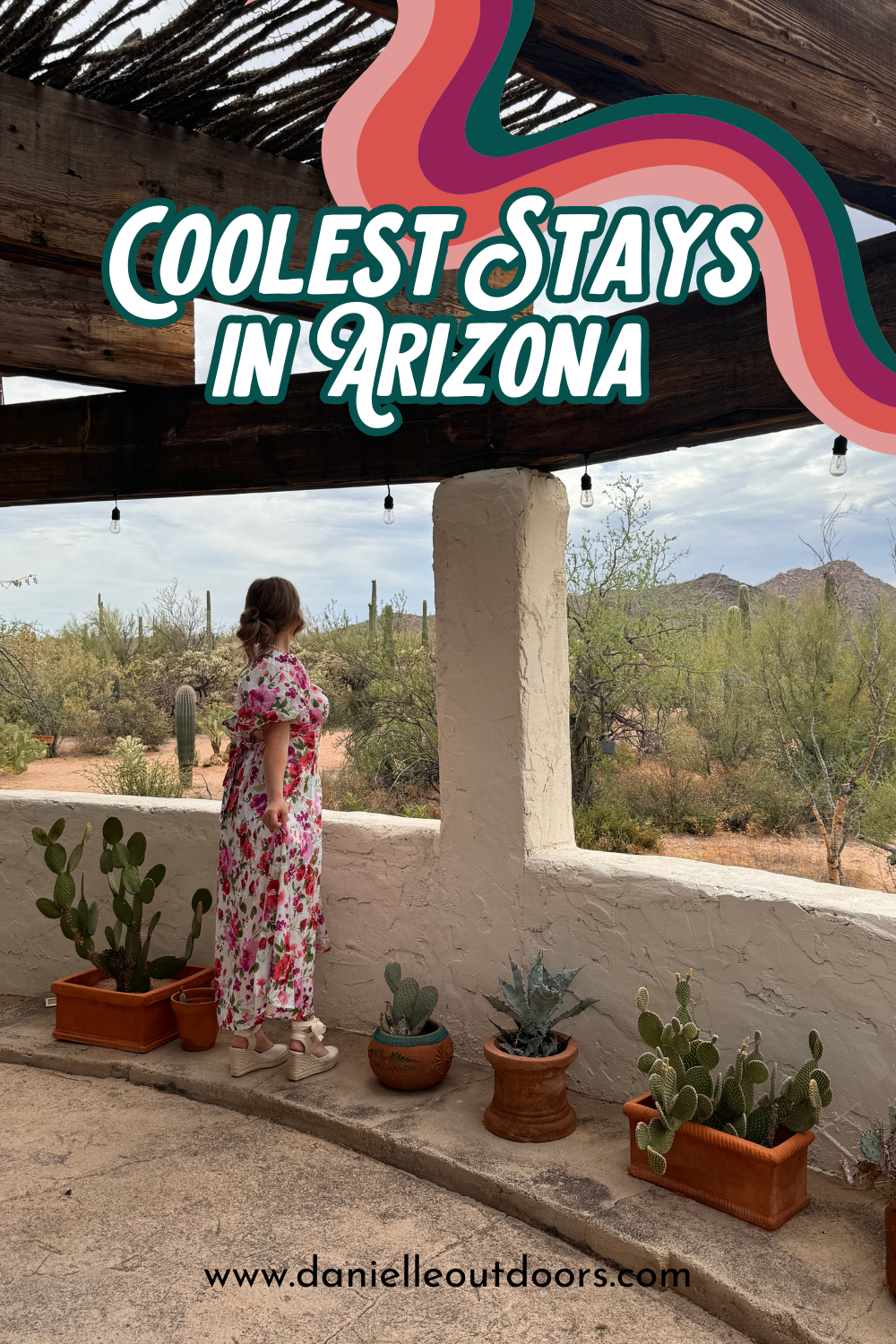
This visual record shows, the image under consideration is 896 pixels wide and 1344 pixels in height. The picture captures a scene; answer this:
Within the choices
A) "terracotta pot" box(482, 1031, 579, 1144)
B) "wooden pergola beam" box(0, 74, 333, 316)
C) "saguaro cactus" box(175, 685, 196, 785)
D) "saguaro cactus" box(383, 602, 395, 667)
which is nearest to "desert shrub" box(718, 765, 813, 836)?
"saguaro cactus" box(383, 602, 395, 667)

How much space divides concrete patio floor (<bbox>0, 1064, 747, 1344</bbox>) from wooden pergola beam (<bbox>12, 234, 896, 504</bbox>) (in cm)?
217

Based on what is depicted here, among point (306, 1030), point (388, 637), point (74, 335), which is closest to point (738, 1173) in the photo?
point (306, 1030)

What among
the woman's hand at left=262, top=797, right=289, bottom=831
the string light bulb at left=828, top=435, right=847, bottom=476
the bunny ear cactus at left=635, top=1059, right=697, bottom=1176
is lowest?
the bunny ear cactus at left=635, top=1059, right=697, bottom=1176

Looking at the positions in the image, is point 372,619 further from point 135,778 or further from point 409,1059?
point 409,1059

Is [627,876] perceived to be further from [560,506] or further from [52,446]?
[52,446]

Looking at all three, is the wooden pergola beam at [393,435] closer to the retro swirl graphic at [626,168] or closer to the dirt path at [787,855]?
the retro swirl graphic at [626,168]

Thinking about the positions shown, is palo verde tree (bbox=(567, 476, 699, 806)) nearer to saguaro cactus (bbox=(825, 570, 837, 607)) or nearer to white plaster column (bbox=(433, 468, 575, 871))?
saguaro cactus (bbox=(825, 570, 837, 607))

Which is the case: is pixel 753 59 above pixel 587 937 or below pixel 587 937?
above

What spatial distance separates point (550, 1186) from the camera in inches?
102

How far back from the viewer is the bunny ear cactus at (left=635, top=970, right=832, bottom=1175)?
7.97 feet

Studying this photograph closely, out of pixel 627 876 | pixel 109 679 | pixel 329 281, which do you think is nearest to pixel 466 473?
pixel 329 281

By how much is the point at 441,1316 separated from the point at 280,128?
Answer: 3.08m

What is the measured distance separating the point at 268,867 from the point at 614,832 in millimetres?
4556

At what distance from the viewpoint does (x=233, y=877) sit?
3.35 m
